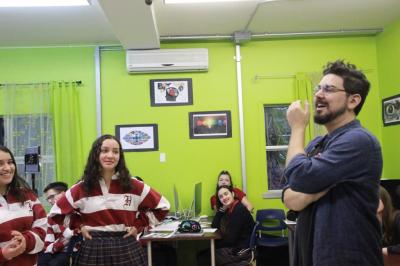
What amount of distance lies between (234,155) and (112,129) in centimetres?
167

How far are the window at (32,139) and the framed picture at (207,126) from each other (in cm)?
185

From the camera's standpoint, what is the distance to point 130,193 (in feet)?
7.30

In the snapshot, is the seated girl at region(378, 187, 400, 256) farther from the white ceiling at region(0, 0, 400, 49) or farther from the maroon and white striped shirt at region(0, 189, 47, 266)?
the maroon and white striped shirt at region(0, 189, 47, 266)

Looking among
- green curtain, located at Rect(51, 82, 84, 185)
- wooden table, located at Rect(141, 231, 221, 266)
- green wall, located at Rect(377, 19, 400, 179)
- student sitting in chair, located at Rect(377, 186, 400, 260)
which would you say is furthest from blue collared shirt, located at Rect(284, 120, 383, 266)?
green curtain, located at Rect(51, 82, 84, 185)

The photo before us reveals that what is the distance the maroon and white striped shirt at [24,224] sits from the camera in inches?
80.4

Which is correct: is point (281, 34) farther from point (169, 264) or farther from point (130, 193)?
point (130, 193)

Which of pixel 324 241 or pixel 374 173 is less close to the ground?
pixel 374 173

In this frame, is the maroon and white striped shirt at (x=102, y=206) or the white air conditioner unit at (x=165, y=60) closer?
the maroon and white striped shirt at (x=102, y=206)

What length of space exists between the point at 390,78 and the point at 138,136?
335 centimetres

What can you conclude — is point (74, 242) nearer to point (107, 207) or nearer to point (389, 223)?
point (107, 207)

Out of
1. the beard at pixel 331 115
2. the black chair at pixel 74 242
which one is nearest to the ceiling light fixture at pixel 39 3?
the black chair at pixel 74 242

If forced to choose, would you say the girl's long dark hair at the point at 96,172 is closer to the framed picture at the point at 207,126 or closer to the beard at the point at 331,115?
the beard at the point at 331,115

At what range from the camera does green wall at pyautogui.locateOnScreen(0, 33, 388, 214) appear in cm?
526

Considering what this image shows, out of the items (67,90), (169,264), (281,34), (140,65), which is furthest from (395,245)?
(67,90)
